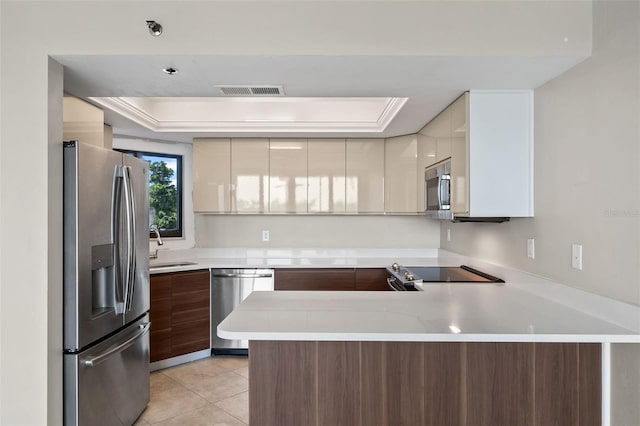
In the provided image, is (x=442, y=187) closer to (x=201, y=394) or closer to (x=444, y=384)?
(x=444, y=384)

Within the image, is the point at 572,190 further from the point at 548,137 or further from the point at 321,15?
the point at 321,15

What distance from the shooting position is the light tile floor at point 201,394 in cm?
251

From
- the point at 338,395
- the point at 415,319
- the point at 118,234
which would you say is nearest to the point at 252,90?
the point at 118,234

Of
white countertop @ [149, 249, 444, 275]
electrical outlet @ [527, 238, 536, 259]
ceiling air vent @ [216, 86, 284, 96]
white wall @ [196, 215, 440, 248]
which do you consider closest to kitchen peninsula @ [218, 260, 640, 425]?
electrical outlet @ [527, 238, 536, 259]

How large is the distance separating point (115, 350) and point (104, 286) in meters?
0.38

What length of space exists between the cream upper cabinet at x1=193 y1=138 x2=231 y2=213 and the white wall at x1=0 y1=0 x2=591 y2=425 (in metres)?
2.08

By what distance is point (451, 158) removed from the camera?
8.24 feet

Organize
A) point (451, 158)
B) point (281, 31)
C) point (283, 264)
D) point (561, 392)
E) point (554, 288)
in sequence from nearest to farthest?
1. point (561, 392)
2. point (281, 31)
3. point (554, 288)
4. point (451, 158)
5. point (283, 264)

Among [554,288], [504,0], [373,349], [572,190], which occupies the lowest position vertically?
[373,349]

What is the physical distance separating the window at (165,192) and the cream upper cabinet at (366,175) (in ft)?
6.09

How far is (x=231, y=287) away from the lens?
3.55 metres

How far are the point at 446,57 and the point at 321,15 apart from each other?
62 centimetres

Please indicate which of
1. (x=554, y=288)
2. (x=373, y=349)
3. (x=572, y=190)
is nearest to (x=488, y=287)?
(x=554, y=288)

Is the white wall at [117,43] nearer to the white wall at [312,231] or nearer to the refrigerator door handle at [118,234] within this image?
the refrigerator door handle at [118,234]
